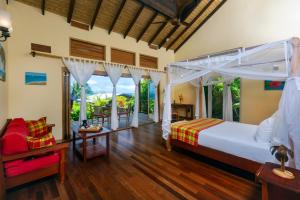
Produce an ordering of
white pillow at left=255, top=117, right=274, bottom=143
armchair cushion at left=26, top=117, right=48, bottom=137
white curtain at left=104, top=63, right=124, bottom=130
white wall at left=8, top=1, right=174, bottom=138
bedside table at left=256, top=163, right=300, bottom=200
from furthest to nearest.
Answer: white curtain at left=104, top=63, right=124, bottom=130 → white wall at left=8, top=1, right=174, bottom=138 → armchair cushion at left=26, top=117, right=48, bottom=137 → white pillow at left=255, top=117, right=274, bottom=143 → bedside table at left=256, top=163, right=300, bottom=200

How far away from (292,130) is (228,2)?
204 inches

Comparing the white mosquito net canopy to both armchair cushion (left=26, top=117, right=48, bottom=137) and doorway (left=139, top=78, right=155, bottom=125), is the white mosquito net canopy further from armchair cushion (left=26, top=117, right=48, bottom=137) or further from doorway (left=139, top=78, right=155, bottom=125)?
doorway (left=139, top=78, right=155, bottom=125)

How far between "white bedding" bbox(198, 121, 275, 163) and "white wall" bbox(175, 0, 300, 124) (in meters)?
2.29

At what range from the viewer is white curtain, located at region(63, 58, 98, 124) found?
417cm

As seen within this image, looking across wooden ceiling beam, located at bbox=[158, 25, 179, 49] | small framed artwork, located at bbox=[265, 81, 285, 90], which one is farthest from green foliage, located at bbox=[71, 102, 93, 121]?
small framed artwork, located at bbox=[265, 81, 285, 90]

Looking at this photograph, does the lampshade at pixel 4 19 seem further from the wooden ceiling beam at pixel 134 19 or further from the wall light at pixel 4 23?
the wooden ceiling beam at pixel 134 19

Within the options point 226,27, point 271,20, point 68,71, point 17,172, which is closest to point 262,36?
point 271,20

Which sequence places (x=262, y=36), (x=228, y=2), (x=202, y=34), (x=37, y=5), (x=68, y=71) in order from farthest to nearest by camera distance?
(x=202, y=34) → (x=228, y=2) → (x=262, y=36) → (x=68, y=71) → (x=37, y=5)

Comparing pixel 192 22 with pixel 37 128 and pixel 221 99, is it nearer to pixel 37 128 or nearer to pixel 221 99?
pixel 221 99

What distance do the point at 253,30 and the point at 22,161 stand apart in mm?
6509

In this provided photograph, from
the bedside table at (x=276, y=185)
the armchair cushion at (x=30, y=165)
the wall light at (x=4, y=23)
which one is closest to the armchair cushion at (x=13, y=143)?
the armchair cushion at (x=30, y=165)

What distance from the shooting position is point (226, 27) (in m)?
5.36

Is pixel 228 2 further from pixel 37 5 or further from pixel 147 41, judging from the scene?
pixel 37 5

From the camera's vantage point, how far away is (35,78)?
3.71 metres
